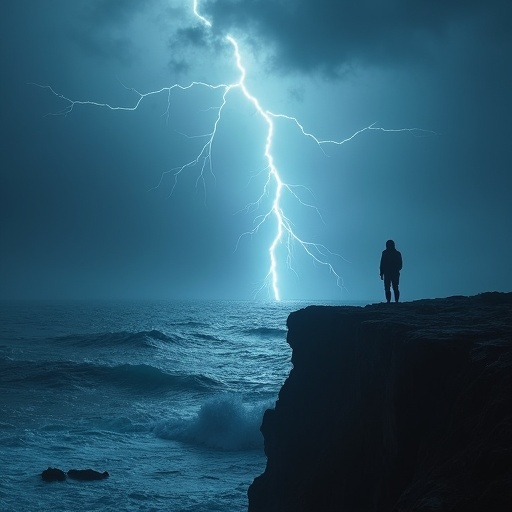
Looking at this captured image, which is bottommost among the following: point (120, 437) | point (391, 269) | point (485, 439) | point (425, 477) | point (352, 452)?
point (120, 437)

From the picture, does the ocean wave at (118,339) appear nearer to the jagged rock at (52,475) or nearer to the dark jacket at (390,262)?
the jagged rock at (52,475)

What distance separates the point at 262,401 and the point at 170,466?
26.3 feet

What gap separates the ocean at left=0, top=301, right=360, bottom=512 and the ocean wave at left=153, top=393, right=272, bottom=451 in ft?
0.13

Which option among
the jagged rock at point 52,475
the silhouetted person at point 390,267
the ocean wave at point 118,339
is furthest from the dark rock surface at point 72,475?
the ocean wave at point 118,339

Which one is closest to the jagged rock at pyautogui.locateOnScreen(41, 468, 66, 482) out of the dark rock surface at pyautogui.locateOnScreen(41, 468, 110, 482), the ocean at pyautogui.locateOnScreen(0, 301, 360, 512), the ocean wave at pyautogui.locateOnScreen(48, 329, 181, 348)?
the dark rock surface at pyautogui.locateOnScreen(41, 468, 110, 482)

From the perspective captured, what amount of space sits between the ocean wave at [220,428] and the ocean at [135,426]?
1.6 inches

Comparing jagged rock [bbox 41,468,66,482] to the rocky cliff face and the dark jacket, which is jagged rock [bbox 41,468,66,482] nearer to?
the rocky cliff face

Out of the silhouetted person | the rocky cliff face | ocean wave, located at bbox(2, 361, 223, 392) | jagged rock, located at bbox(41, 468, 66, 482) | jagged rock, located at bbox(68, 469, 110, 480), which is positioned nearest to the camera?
the rocky cliff face

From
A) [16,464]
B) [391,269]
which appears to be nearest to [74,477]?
[16,464]

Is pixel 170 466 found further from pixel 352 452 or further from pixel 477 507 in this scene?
pixel 477 507

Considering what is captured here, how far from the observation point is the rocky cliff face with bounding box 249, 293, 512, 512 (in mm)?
2527

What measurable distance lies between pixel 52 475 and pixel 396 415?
1031 cm

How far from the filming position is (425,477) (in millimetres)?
2777

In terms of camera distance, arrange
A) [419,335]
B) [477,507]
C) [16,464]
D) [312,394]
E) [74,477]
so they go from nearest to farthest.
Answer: [477,507], [419,335], [312,394], [74,477], [16,464]
